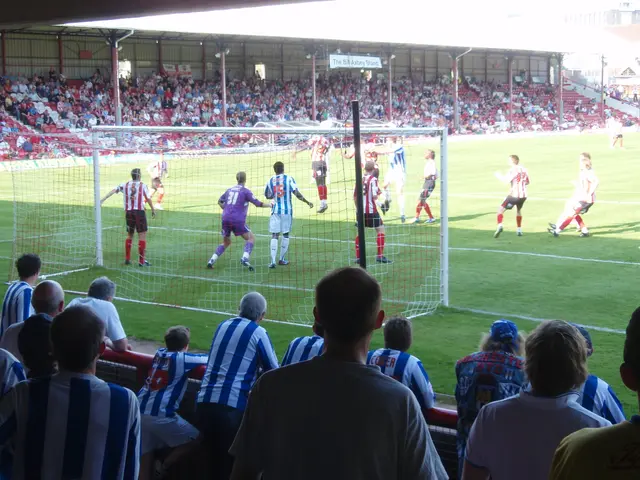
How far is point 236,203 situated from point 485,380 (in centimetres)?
1045

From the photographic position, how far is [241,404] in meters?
5.64

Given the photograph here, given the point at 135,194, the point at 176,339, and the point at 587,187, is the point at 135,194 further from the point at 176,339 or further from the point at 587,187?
the point at 176,339

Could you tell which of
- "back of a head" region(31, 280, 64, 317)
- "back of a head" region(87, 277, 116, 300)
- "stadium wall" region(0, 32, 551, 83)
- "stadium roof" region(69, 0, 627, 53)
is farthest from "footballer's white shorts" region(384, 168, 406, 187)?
"stadium wall" region(0, 32, 551, 83)

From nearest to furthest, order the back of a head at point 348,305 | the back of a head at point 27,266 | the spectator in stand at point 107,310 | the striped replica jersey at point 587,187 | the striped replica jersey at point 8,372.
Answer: the back of a head at point 348,305 < the striped replica jersey at point 8,372 < the spectator in stand at point 107,310 < the back of a head at point 27,266 < the striped replica jersey at point 587,187

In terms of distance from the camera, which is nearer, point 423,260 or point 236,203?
point 236,203

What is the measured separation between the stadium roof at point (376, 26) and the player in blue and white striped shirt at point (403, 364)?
32268mm

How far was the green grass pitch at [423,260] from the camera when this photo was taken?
35.8 feet

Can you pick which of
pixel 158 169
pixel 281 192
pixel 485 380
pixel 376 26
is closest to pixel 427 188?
pixel 281 192

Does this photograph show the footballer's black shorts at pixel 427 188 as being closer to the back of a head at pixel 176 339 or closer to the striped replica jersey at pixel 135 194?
the striped replica jersey at pixel 135 194

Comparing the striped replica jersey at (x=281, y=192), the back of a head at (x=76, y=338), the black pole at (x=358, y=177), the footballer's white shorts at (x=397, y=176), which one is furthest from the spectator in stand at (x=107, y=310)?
the footballer's white shorts at (x=397, y=176)

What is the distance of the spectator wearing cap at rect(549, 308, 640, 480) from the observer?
221cm

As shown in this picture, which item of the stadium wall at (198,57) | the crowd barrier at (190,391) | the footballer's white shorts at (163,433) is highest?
the stadium wall at (198,57)

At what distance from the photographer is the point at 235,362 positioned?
5738 mm

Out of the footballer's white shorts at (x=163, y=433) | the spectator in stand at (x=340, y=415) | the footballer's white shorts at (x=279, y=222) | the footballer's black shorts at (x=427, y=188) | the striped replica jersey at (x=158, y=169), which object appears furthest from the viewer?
the striped replica jersey at (x=158, y=169)
